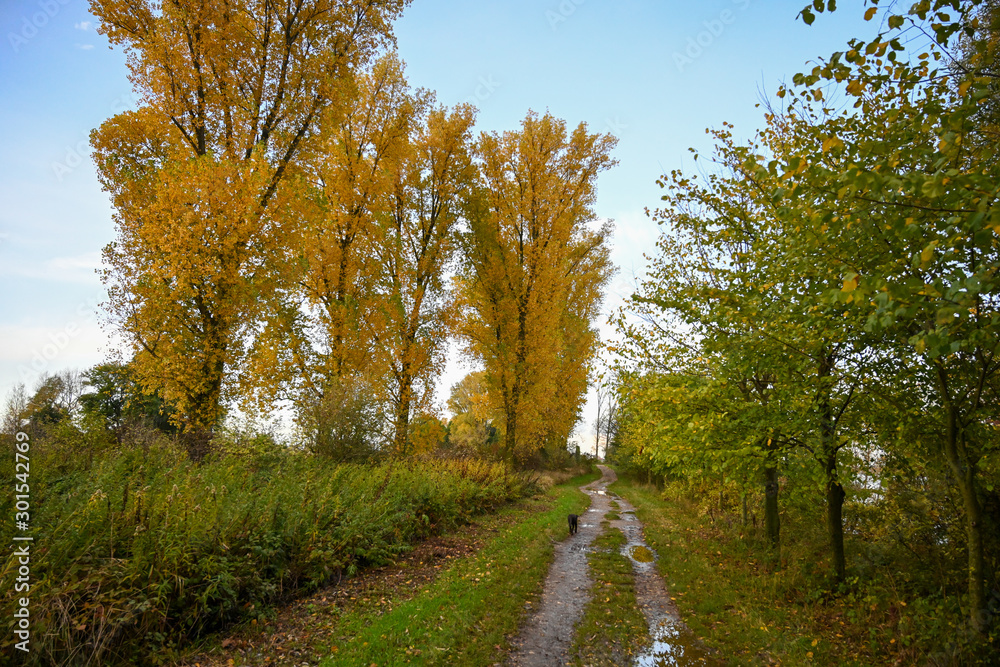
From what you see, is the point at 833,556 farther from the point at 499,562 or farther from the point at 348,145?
the point at 348,145

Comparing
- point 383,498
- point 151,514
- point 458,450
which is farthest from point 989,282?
point 458,450

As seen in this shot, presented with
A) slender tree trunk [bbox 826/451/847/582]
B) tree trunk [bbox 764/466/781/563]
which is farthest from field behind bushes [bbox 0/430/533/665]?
tree trunk [bbox 764/466/781/563]

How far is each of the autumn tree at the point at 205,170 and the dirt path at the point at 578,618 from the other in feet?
25.0

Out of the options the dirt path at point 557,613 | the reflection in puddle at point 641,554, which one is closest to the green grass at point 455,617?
the dirt path at point 557,613

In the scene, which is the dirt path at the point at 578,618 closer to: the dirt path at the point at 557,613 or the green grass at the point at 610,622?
the dirt path at the point at 557,613

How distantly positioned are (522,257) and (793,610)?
41.5 ft

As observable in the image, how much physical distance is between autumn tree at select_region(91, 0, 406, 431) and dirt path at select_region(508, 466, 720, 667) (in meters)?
7.62

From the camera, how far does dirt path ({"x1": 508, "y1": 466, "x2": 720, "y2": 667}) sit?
4758mm

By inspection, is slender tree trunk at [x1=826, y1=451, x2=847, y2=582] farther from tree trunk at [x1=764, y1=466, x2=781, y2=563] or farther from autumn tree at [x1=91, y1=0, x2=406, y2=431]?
autumn tree at [x1=91, y1=0, x2=406, y2=431]

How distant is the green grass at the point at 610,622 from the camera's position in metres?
4.80

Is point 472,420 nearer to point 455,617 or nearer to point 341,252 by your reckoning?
Answer: point 341,252

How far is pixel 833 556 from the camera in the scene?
6.62 meters

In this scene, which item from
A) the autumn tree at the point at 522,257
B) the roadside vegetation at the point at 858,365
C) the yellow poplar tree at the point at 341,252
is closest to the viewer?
the roadside vegetation at the point at 858,365

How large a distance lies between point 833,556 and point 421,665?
247 inches
